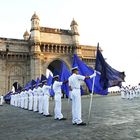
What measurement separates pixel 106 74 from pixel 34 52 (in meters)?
34.6

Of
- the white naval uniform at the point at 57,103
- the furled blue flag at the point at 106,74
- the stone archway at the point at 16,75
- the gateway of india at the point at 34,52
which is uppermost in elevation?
the gateway of india at the point at 34,52

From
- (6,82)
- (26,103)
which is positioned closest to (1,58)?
(6,82)

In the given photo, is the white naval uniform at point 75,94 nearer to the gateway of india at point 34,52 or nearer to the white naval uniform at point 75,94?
the white naval uniform at point 75,94

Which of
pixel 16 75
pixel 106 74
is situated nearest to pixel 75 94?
pixel 106 74

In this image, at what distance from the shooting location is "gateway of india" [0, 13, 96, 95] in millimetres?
43312

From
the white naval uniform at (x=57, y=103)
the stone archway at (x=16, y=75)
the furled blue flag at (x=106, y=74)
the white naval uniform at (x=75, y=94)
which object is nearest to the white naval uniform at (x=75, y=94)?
the white naval uniform at (x=75, y=94)

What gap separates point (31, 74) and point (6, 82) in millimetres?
4190

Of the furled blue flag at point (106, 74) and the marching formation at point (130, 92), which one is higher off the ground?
the furled blue flag at point (106, 74)

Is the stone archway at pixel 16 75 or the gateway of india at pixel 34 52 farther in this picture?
the stone archway at pixel 16 75

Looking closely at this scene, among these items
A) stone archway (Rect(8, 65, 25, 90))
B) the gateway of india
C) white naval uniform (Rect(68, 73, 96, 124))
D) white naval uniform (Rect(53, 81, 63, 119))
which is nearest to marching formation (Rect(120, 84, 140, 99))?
the gateway of india

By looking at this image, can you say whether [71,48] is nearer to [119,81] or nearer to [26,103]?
[26,103]

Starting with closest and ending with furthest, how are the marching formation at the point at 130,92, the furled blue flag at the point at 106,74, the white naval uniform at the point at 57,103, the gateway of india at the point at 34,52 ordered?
1. the furled blue flag at the point at 106,74
2. the white naval uniform at the point at 57,103
3. the marching formation at the point at 130,92
4. the gateway of india at the point at 34,52

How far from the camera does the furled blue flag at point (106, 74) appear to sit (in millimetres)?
9602

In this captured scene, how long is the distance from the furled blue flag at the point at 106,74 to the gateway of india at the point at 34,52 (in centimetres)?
3380
